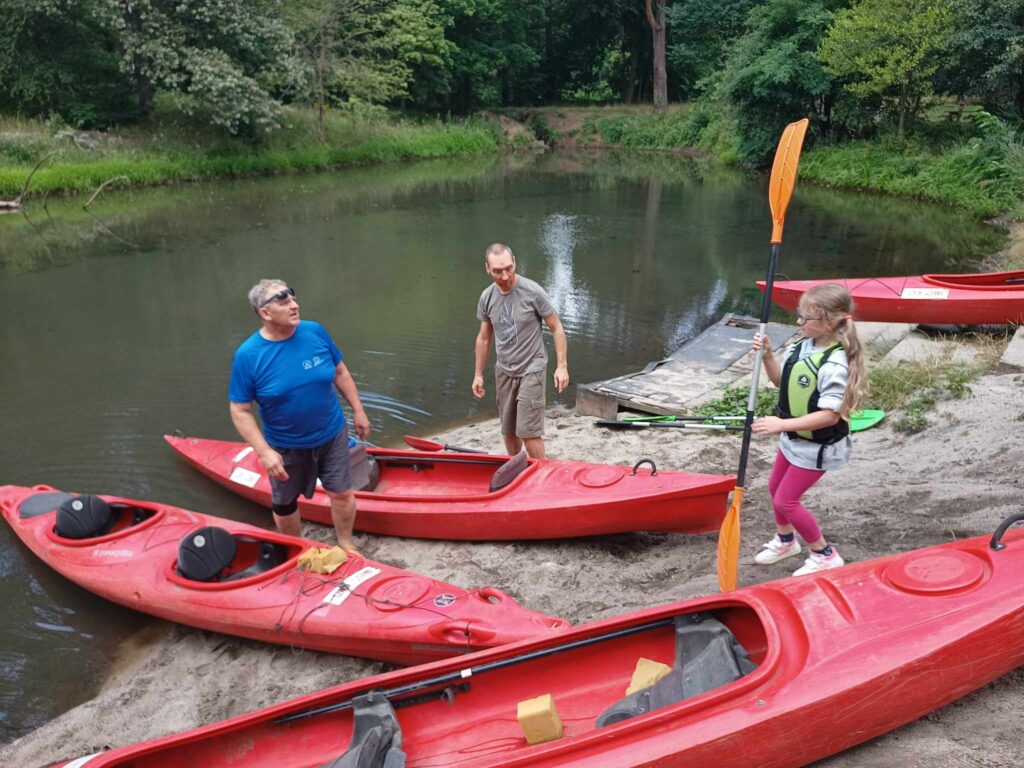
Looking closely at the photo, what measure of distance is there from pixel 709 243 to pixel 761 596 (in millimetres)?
12948

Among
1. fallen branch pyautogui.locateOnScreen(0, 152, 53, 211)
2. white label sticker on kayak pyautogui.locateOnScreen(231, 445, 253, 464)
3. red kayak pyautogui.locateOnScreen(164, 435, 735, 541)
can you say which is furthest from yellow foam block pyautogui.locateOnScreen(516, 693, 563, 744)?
fallen branch pyautogui.locateOnScreen(0, 152, 53, 211)

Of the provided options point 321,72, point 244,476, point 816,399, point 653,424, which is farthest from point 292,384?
point 321,72

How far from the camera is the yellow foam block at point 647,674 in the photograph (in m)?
3.05

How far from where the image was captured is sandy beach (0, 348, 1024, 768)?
3.89 meters

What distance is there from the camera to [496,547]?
5062 millimetres

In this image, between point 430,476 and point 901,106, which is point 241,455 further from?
point 901,106

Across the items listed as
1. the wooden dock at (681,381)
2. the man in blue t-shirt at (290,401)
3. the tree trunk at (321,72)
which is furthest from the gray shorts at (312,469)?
the tree trunk at (321,72)

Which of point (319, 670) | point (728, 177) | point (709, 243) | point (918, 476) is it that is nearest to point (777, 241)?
point (918, 476)

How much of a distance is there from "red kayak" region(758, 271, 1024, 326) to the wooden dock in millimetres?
836

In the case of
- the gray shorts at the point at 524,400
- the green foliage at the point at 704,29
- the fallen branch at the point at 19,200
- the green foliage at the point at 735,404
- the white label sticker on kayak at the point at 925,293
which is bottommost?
the green foliage at the point at 735,404

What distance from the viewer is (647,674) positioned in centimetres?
308

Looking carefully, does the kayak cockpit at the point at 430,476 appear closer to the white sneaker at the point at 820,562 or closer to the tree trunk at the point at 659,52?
the white sneaker at the point at 820,562

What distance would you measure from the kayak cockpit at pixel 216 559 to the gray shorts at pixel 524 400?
1733 millimetres

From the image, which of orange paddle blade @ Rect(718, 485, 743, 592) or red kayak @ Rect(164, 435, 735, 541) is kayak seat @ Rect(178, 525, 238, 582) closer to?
red kayak @ Rect(164, 435, 735, 541)
